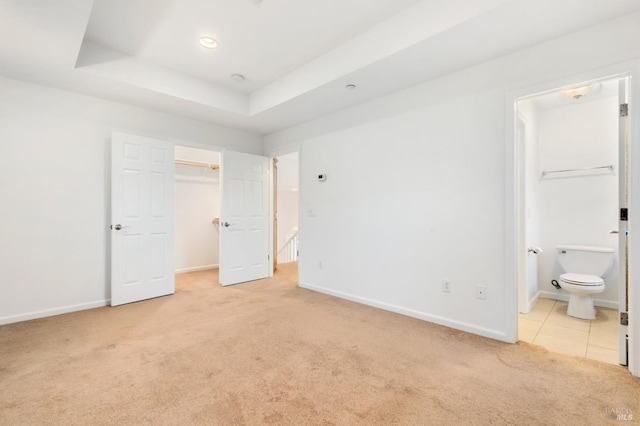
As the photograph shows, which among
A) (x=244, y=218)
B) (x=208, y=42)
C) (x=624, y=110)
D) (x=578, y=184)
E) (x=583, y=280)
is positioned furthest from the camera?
(x=244, y=218)

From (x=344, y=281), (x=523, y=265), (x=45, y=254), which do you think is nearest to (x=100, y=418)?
(x=45, y=254)

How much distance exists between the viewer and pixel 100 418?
5.00 ft

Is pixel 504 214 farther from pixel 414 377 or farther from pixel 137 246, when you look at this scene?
pixel 137 246

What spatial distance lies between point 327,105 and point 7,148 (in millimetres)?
3350

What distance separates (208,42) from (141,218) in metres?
2.24

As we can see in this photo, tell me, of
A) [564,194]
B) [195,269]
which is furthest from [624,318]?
[195,269]

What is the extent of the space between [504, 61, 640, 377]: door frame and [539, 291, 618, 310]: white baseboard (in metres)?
1.82

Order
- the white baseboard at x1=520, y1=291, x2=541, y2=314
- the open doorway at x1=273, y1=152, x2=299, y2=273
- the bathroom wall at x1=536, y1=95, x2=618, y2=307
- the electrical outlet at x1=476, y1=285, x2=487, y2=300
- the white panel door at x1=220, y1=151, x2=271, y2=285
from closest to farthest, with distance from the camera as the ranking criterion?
the electrical outlet at x1=476, y1=285, x2=487, y2=300
the white baseboard at x1=520, y1=291, x2=541, y2=314
the bathroom wall at x1=536, y1=95, x2=618, y2=307
the white panel door at x1=220, y1=151, x2=271, y2=285
the open doorway at x1=273, y1=152, x2=299, y2=273

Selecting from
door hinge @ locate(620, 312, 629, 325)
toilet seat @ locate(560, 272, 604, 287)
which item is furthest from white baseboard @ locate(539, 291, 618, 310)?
door hinge @ locate(620, 312, 629, 325)

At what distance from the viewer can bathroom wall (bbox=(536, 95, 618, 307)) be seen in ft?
11.1

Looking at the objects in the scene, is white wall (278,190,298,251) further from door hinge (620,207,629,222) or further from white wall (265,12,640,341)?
door hinge (620,207,629,222)

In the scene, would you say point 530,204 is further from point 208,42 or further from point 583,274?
point 208,42

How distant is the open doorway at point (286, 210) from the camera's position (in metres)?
5.81

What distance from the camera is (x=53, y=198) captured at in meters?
3.11
